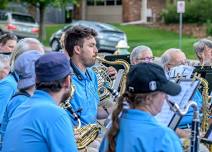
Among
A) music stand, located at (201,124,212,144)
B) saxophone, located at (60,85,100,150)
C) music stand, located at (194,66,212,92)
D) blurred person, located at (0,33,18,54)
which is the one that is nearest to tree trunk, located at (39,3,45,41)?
blurred person, located at (0,33,18,54)

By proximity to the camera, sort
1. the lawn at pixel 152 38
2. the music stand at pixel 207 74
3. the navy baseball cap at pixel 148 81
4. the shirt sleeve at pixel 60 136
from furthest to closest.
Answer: the lawn at pixel 152 38, the music stand at pixel 207 74, the shirt sleeve at pixel 60 136, the navy baseball cap at pixel 148 81

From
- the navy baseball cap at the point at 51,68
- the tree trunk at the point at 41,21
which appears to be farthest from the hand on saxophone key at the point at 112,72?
the tree trunk at the point at 41,21

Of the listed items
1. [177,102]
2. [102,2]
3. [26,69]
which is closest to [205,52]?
[177,102]

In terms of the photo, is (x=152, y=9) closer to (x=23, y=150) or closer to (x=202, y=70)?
(x=202, y=70)

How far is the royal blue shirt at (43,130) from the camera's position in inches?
153

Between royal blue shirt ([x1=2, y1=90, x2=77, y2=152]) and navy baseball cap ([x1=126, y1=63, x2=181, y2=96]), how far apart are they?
491 millimetres

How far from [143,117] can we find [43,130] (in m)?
0.66

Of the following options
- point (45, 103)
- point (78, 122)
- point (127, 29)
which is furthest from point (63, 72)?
point (127, 29)

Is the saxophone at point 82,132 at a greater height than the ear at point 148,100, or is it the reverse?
the ear at point 148,100

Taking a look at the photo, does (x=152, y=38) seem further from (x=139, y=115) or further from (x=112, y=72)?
(x=139, y=115)

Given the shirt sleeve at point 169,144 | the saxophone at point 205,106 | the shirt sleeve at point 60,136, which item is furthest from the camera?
the saxophone at point 205,106

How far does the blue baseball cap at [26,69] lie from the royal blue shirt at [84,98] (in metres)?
0.69

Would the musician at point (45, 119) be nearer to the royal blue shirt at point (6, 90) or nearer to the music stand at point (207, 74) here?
the royal blue shirt at point (6, 90)

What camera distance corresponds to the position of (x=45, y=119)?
388 centimetres
